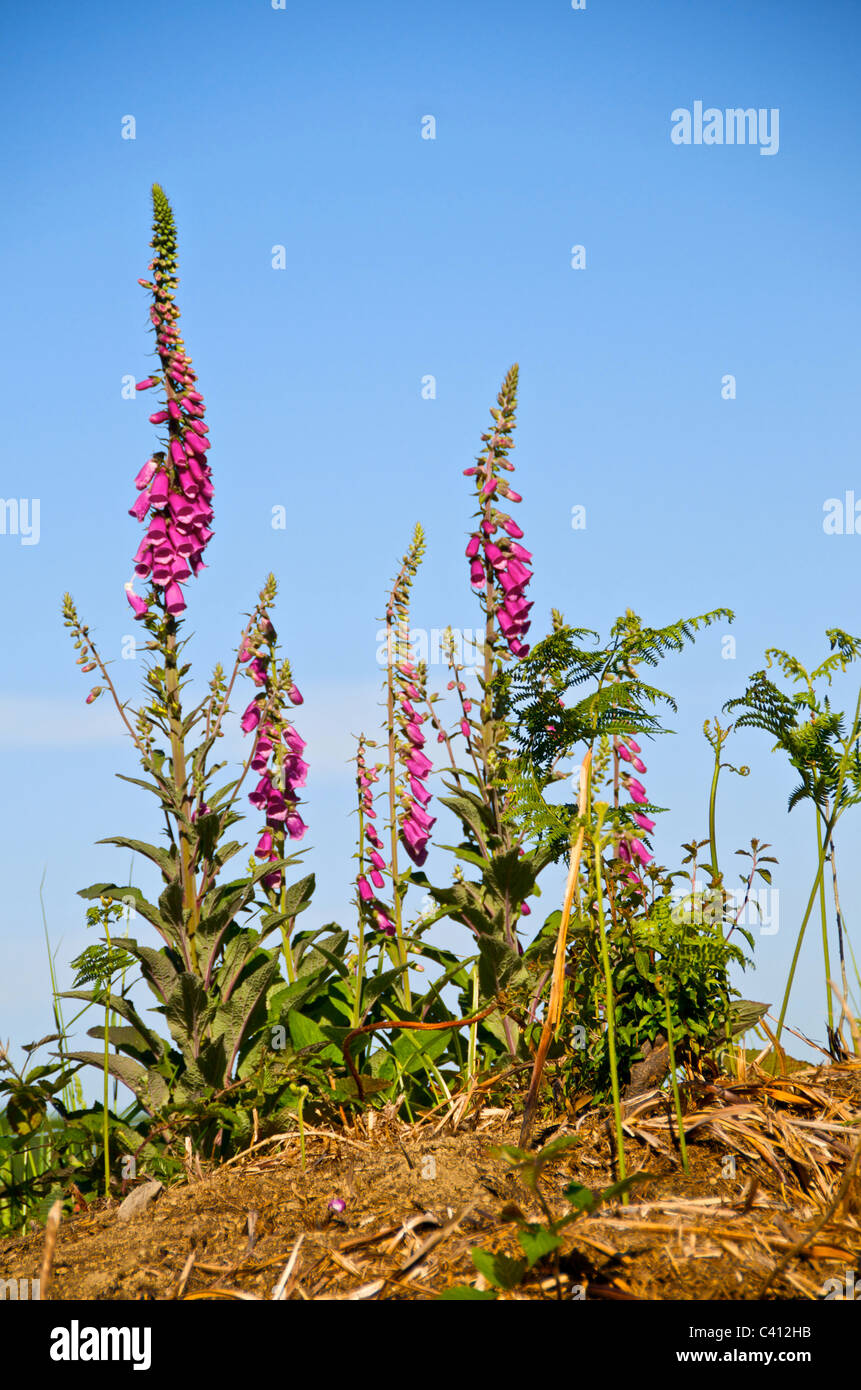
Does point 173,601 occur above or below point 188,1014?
above

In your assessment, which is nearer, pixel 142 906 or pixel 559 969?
pixel 559 969

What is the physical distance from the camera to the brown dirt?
2074 millimetres

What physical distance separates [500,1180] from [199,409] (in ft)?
12.2

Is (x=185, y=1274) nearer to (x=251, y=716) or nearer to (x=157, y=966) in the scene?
(x=157, y=966)

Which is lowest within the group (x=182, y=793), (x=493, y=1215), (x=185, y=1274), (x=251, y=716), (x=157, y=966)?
(x=185, y=1274)

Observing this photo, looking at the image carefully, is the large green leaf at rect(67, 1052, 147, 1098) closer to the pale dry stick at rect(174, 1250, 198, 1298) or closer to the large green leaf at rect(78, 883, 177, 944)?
the large green leaf at rect(78, 883, 177, 944)

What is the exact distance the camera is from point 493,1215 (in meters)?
2.32

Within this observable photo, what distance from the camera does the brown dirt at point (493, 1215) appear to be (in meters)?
2.07

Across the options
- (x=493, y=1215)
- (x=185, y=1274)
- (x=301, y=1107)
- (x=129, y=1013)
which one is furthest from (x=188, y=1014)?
(x=493, y=1215)

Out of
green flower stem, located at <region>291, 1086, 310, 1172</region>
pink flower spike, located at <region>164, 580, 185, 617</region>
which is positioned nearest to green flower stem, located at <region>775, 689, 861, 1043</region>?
green flower stem, located at <region>291, 1086, 310, 1172</region>

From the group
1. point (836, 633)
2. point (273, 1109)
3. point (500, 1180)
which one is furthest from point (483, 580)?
point (500, 1180)

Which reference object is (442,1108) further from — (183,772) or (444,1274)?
(183,772)

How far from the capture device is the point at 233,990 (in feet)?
14.4

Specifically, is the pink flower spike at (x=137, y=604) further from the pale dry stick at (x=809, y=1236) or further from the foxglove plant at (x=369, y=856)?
the pale dry stick at (x=809, y=1236)
